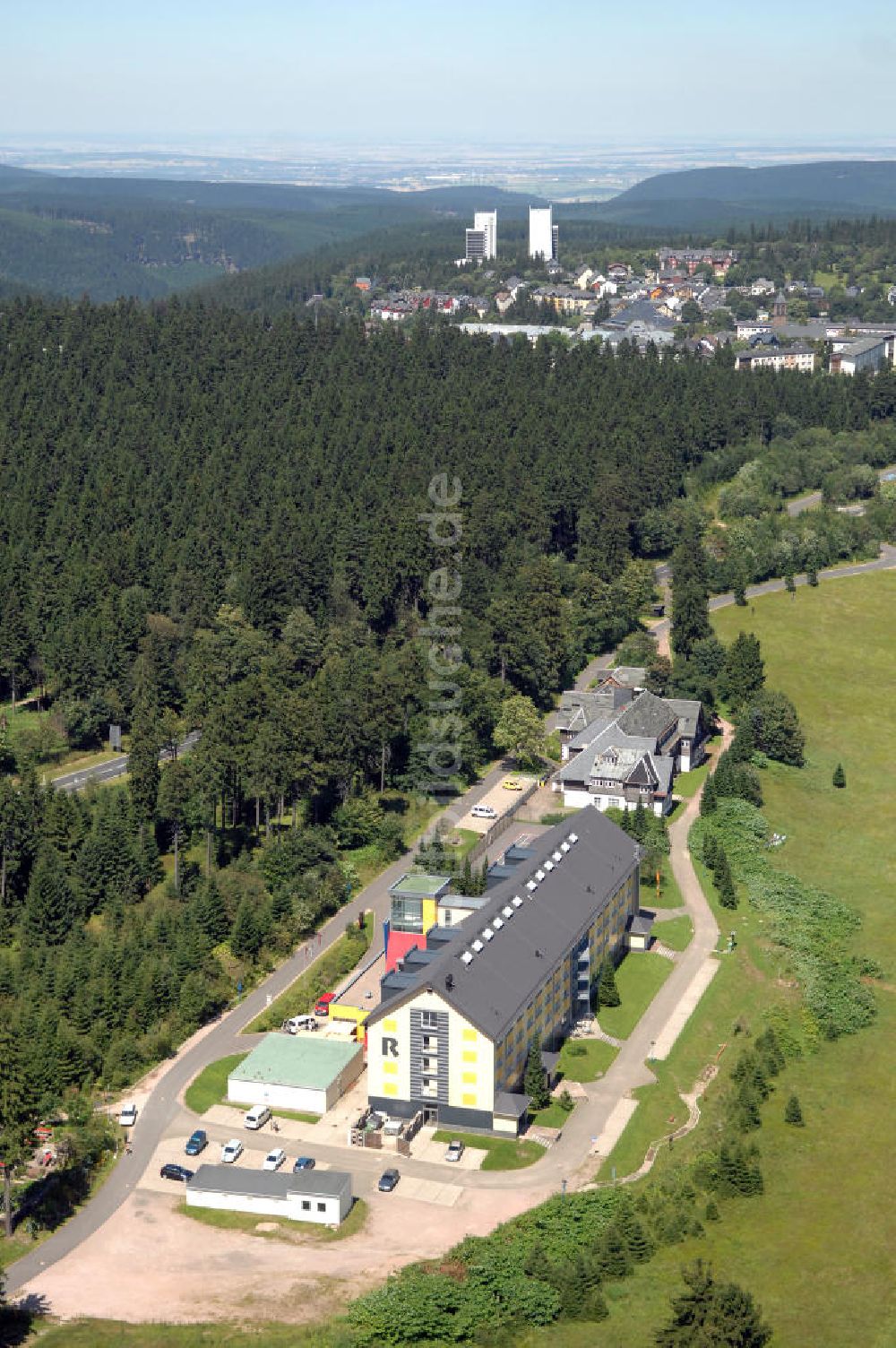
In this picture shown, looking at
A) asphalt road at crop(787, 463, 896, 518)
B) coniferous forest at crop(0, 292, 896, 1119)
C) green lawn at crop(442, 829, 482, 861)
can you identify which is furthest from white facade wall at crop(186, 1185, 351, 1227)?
asphalt road at crop(787, 463, 896, 518)

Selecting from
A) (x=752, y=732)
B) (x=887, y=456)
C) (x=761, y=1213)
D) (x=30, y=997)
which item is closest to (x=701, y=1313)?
(x=761, y=1213)

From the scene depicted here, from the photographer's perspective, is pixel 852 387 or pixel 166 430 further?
pixel 852 387

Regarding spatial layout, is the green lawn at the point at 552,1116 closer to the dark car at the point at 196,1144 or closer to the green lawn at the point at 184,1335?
the dark car at the point at 196,1144

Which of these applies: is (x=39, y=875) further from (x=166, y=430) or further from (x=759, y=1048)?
(x=166, y=430)

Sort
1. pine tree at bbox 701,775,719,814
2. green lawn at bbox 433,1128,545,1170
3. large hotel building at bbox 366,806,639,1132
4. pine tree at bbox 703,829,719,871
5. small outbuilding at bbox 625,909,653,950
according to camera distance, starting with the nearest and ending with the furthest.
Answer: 1. green lawn at bbox 433,1128,545,1170
2. large hotel building at bbox 366,806,639,1132
3. small outbuilding at bbox 625,909,653,950
4. pine tree at bbox 703,829,719,871
5. pine tree at bbox 701,775,719,814

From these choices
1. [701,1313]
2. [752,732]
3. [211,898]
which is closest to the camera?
[701,1313]

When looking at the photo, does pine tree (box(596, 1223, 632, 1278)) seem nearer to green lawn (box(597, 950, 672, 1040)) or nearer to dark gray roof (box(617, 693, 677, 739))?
green lawn (box(597, 950, 672, 1040))
